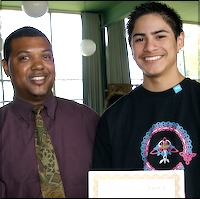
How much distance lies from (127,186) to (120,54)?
8246 mm

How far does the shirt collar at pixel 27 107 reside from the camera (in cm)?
144

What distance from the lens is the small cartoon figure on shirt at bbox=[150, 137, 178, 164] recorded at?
129 centimetres

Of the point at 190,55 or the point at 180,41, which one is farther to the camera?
the point at 190,55

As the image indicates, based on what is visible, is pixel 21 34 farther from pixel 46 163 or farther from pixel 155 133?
pixel 155 133

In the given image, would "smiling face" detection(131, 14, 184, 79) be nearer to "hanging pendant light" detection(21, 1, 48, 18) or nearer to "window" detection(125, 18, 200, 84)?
"hanging pendant light" detection(21, 1, 48, 18)

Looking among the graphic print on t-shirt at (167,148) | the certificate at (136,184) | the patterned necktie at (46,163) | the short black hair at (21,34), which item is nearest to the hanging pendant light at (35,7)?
the short black hair at (21,34)

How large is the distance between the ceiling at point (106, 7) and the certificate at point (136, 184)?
7.03m

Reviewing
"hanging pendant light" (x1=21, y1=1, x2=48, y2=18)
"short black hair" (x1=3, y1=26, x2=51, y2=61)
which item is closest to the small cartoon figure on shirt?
"short black hair" (x1=3, y1=26, x2=51, y2=61)

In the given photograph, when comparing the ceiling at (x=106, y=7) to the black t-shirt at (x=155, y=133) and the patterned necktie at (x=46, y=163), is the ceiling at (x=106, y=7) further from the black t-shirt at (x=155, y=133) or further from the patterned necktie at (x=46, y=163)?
the patterned necktie at (x=46, y=163)

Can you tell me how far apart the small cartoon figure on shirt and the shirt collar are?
43 cm

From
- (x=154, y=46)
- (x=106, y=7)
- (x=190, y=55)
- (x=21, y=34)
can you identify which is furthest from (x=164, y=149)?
(x=190, y=55)

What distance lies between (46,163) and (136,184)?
519 millimetres

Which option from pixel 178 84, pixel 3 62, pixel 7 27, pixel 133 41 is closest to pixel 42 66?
pixel 3 62

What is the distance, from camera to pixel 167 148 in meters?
1.29
